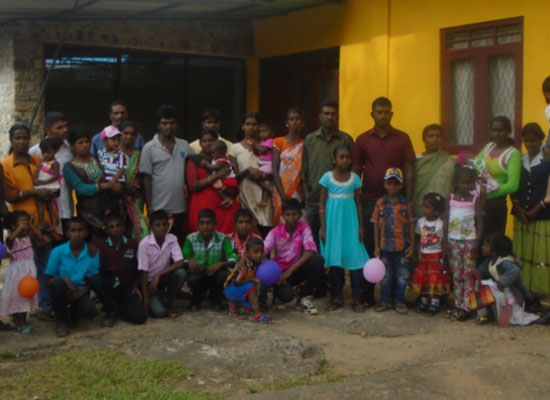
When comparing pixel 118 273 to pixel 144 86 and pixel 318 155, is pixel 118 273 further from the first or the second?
pixel 144 86

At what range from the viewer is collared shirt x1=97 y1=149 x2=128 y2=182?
6676 mm

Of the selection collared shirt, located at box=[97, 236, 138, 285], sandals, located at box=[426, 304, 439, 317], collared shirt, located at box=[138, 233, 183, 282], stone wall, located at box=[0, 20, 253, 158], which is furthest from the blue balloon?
stone wall, located at box=[0, 20, 253, 158]

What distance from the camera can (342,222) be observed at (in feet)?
22.5

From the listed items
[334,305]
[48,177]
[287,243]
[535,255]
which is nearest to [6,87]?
[48,177]

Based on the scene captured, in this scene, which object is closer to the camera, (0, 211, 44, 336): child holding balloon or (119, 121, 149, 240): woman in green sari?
(0, 211, 44, 336): child holding balloon

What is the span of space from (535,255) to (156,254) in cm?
322

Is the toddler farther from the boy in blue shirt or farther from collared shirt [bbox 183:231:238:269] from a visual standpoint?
collared shirt [bbox 183:231:238:269]

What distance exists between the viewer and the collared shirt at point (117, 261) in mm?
6391

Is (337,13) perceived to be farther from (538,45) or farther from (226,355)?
(226,355)

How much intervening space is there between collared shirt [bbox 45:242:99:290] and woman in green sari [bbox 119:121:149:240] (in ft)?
2.28

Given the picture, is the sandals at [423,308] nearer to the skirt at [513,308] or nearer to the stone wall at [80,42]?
the skirt at [513,308]

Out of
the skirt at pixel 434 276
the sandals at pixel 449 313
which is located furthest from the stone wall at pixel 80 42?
the sandals at pixel 449 313

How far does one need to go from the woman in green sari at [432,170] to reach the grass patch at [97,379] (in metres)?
2.90

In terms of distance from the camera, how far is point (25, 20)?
912 centimetres
